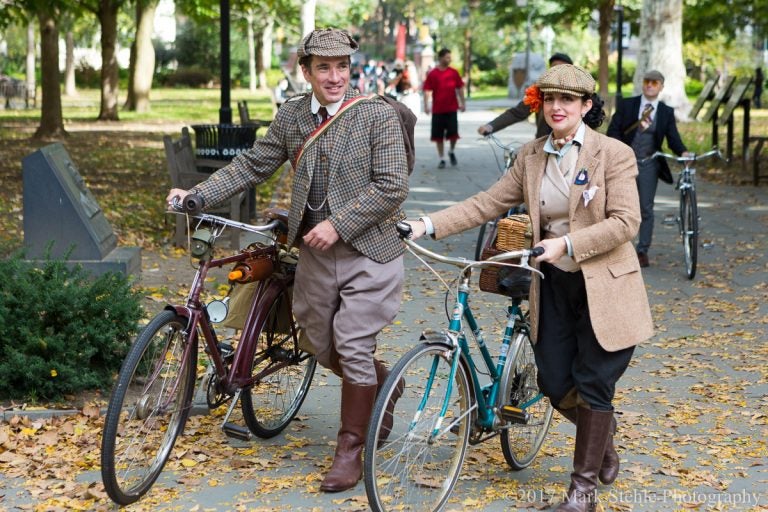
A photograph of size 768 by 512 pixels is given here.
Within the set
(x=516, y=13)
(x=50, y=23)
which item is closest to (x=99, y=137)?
(x=50, y=23)

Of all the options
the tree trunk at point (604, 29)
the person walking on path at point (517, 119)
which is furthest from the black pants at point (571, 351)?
the tree trunk at point (604, 29)

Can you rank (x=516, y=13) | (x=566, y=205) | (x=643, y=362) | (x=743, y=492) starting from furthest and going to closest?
(x=516, y=13) < (x=643, y=362) < (x=743, y=492) < (x=566, y=205)

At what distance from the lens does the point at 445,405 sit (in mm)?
4590

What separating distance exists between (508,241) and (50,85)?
19.8 m

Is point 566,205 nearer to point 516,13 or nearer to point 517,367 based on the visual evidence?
point 517,367

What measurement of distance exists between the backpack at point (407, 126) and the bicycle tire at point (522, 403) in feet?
2.96

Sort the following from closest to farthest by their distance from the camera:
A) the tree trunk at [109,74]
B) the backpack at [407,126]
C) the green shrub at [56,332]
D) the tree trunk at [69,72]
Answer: the backpack at [407,126]
the green shrub at [56,332]
the tree trunk at [109,74]
the tree trunk at [69,72]

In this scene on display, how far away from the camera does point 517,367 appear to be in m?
5.05

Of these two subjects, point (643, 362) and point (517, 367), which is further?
point (643, 362)

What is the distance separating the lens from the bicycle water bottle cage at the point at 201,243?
16.2 ft

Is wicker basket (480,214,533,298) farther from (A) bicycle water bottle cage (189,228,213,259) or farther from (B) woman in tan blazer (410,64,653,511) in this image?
(A) bicycle water bottle cage (189,228,213,259)

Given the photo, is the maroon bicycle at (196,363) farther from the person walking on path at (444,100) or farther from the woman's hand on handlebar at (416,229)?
the person walking on path at (444,100)

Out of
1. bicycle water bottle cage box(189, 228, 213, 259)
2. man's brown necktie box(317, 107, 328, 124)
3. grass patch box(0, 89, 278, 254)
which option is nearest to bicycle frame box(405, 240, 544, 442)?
man's brown necktie box(317, 107, 328, 124)

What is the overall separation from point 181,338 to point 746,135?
14999 millimetres
